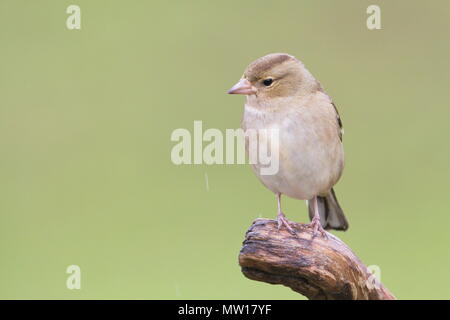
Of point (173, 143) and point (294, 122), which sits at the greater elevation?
point (173, 143)

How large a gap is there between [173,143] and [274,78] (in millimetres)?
4670

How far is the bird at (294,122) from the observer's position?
5660mm

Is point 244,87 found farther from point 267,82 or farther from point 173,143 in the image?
point 173,143

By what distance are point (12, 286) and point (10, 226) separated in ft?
3.68

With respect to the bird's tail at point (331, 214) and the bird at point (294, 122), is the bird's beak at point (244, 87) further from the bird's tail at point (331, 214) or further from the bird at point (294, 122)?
the bird's tail at point (331, 214)

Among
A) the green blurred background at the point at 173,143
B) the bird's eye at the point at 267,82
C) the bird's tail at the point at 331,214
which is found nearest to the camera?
the bird's eye at the point at 267,82

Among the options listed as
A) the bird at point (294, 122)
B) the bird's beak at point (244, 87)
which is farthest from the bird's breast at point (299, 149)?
the bird's beak at point (244, 87)

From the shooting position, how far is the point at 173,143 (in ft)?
34.1

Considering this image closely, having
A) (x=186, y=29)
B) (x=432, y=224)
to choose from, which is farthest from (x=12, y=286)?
(x=186, y=29)

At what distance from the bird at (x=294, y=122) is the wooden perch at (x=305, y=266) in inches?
13.9

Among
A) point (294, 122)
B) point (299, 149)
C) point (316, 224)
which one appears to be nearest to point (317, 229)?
point (316, 224)

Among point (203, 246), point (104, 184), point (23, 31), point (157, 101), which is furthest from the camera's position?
point (23, 31)

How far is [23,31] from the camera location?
480 inches

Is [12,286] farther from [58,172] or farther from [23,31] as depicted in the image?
[23,31]
